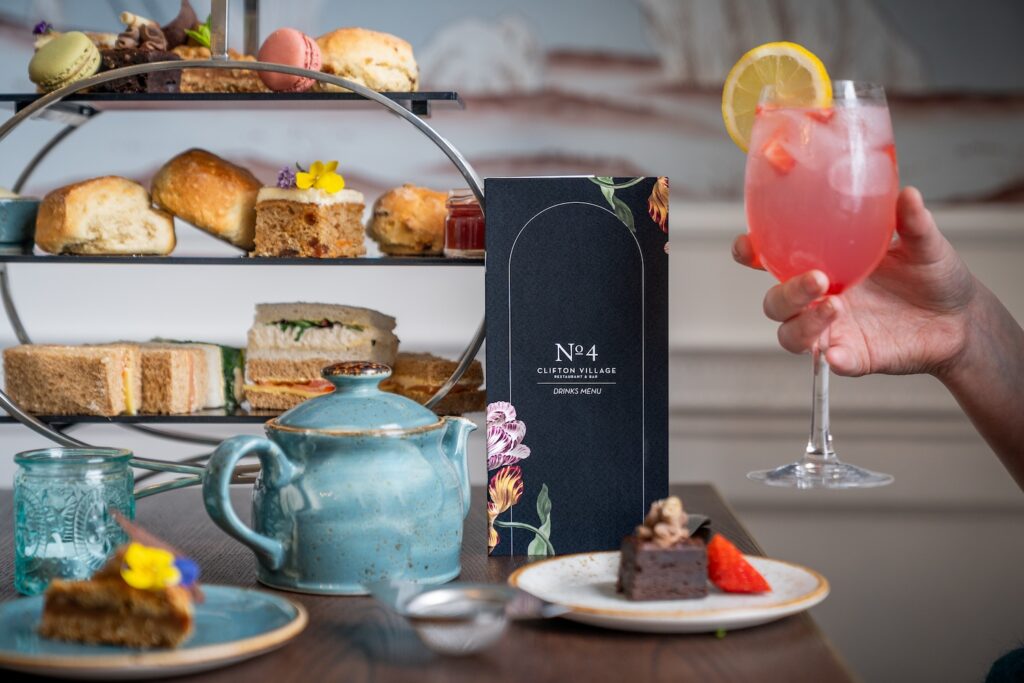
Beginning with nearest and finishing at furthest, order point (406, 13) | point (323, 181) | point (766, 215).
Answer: point (766, 215) < point (323, 181) < point (406, 13)

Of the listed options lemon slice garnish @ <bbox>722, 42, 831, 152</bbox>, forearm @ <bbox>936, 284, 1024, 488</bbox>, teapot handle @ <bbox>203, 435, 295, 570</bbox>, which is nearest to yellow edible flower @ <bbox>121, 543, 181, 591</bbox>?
teapot handle @ <bbox>203, 435, 295, 570</bbox>

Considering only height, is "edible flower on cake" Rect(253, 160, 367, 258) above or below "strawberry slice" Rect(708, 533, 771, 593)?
above

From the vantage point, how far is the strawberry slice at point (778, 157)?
3.66 ft

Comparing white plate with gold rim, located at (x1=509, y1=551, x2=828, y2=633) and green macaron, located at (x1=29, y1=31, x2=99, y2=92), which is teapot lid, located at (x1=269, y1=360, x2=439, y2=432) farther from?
green macaron, located at (x1=29, y1=31, x2=99, y2=92)

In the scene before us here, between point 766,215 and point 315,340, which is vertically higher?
point 766,215

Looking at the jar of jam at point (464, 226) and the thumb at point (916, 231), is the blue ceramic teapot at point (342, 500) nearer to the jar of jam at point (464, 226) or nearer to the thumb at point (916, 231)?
the jar of jam at point (464, 226)

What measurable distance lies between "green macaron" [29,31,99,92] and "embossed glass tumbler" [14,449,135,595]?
677mm

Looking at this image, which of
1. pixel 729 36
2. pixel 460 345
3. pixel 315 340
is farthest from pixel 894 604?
pixel 315 340

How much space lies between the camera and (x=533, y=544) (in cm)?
121

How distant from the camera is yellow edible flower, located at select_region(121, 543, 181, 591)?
83 centimetres

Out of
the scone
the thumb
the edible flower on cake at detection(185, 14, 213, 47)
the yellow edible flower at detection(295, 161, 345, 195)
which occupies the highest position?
the edible flower on cake at detection(185, 14, 213, 47)

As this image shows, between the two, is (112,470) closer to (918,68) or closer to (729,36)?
(729,36)

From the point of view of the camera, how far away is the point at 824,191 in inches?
43.7

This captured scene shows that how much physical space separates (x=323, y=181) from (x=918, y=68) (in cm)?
132
